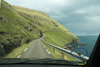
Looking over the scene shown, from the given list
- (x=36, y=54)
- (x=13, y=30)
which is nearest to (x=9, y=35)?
(x=13, y=30)

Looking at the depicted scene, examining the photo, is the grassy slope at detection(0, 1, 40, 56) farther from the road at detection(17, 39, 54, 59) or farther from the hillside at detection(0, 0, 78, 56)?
the road at detection(17, 39, 54, 59)

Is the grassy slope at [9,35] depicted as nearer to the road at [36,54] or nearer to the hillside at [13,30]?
the hillside at [13,30]

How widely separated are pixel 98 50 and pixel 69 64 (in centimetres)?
168

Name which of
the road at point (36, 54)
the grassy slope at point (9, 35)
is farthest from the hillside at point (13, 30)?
the road at point (36, 54)

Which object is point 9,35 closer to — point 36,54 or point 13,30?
point 13,30

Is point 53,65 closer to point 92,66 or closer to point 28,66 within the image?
point 28,66

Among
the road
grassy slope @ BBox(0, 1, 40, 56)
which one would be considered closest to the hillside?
grassy slope @ BBox(0, 1, 40, 56)

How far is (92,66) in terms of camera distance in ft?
6.13

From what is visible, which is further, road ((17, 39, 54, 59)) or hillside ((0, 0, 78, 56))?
hillside ((0, 0, 78, 56))

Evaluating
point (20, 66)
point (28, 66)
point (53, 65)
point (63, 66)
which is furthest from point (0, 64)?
point (63, 66)

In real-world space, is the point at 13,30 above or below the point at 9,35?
above

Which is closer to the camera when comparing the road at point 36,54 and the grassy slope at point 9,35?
the road at point 36,54

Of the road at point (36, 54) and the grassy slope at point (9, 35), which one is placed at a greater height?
the grassy slope at point (9, 35)

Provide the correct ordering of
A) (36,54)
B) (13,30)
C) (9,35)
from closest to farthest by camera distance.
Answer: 1. (36,54)
2. (9,35)
3. (13,30)
